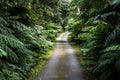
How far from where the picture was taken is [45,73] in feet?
43.1

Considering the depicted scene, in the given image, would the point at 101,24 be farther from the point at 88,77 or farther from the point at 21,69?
the point at 21,69

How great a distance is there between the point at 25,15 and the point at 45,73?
4650mm

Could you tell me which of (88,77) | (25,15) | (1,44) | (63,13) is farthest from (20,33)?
(63,13)

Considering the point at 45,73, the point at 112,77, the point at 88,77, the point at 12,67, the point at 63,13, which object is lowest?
the point at 112,77

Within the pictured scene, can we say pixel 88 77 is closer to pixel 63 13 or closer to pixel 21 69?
pixel 21 69

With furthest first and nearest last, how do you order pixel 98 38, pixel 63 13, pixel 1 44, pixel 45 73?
pixel 63 13, pixel 45 73, pixel 98 38, pixel 1 44

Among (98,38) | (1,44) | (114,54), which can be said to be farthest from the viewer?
(98,38)

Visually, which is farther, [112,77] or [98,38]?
[98,38]

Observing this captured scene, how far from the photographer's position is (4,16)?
26.4 ft

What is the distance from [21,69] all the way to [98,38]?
4.49m

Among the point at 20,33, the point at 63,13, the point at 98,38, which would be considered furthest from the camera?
the point at 63,13

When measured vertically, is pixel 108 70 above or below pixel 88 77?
below

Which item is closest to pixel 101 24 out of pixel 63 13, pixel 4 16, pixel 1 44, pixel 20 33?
pixel 20 33

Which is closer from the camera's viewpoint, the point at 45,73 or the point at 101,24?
the point at 101,24
